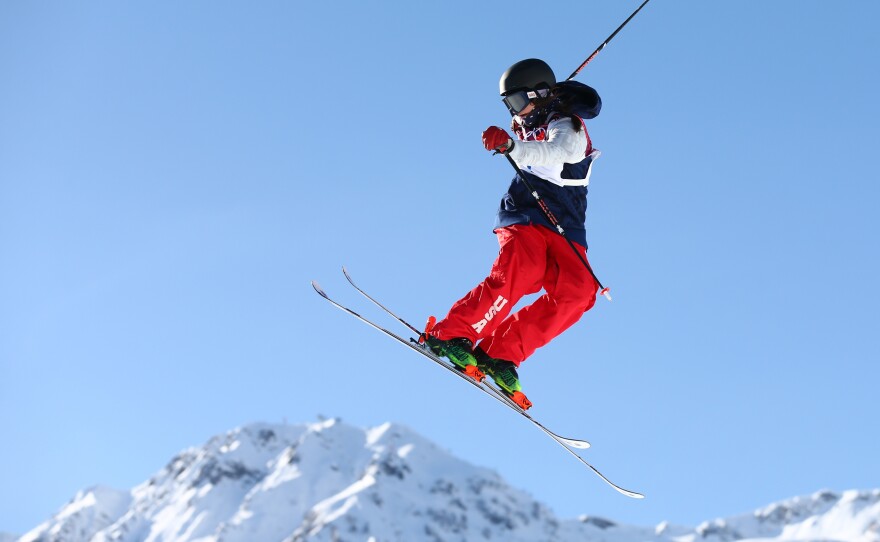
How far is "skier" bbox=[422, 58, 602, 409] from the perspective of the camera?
26.6ft

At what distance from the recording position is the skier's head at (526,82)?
318 inches

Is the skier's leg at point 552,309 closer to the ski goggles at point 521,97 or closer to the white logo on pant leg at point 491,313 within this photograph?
the white logo on pant leg at point 491,313

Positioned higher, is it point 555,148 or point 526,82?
point 526,82

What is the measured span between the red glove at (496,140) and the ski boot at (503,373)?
1.87 meters

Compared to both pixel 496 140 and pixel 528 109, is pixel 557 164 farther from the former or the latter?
pixel 496 140

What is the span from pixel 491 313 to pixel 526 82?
191 centimetres

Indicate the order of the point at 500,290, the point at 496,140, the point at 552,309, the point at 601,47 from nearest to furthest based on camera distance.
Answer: the point at 496,140 < the point at 500,290 < the point at 552,309 < the point at 601,47

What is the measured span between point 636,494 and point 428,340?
2344 mm

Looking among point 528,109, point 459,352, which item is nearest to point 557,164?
point 528,109

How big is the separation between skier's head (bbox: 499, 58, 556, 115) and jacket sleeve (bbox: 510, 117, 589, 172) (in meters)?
0.30

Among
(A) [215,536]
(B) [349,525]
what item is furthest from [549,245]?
(A) [215,536]

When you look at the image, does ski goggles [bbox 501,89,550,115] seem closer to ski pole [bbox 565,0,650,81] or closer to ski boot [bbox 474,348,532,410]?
ski pole [bbox 565,0,650,81]

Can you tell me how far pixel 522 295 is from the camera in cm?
836

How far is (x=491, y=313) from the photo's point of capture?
826 centimetres
